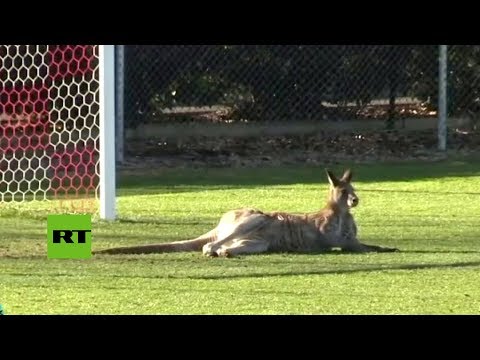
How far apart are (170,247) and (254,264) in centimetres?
76

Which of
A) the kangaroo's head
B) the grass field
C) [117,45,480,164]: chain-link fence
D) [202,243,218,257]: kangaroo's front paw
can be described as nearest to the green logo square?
the grass field

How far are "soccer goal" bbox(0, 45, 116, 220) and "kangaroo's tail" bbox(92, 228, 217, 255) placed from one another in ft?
6.99

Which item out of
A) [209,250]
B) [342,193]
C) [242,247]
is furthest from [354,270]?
[342,193]

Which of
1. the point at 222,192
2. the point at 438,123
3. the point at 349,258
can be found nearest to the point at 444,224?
the point at 349,258

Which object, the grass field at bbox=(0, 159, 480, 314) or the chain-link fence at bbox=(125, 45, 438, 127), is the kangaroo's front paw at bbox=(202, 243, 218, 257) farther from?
the chain-link fence at bbox=(125, 45, 438, 127)

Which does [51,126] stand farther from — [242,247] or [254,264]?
[254,264]

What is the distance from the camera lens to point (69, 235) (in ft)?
26.5

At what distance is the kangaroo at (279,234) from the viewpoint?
9.09 m

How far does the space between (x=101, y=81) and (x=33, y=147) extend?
2206 millimetres

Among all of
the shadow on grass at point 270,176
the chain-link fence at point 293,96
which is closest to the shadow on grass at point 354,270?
the shadow on grass at point 270,176

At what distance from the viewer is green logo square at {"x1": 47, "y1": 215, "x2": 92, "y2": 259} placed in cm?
793

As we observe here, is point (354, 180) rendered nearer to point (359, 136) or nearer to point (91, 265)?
point (359, 136)

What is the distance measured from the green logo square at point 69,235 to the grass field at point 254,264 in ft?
0.42

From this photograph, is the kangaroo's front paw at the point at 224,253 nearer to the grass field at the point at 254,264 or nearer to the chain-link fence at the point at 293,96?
the grass field at the point at 254,264
